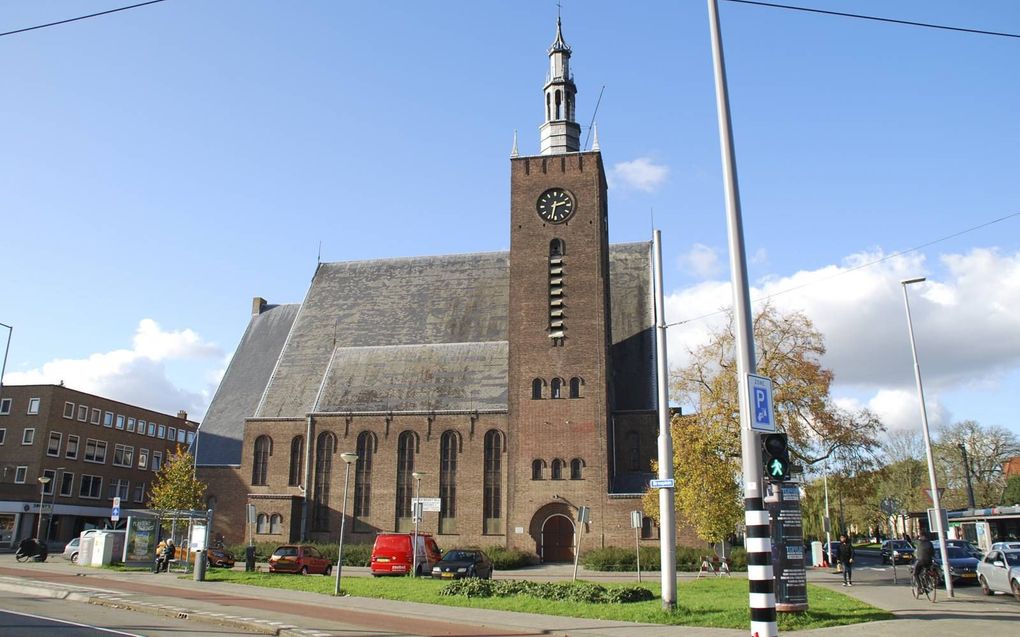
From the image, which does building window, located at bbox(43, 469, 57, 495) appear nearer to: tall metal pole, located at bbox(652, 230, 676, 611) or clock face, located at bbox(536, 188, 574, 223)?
clock face, located at bbox(536, 188, 574, 223)

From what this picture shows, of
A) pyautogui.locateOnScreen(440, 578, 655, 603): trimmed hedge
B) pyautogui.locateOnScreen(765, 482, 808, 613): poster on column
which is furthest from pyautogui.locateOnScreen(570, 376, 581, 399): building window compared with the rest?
pyautogui.locateOnScreen(765, 482, 808, 613): poster on column

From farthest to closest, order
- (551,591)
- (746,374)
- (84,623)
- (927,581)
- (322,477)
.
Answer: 1. (322,477)
2. (927,581)
3. (551,591)
4. (84,623)
5. (746,374)

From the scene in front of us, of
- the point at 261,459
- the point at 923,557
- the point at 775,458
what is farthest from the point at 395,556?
the point at 775,458

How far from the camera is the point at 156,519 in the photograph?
33656 mm

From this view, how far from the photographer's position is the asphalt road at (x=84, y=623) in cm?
1268

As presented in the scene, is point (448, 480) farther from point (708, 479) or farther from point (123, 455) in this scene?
point (123, 455)

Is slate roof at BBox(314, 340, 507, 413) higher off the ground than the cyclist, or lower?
higher

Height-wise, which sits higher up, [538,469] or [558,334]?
[558,334]

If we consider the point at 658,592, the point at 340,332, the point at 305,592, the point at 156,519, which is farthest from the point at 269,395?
the point at 658,592

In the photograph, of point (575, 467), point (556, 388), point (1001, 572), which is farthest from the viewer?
point (556, 388)

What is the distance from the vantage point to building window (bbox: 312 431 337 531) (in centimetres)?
4619

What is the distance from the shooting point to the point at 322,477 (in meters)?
47.0

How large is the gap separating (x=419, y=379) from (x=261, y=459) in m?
11.0

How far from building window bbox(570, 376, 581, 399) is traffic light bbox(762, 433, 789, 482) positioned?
32.5 metres
